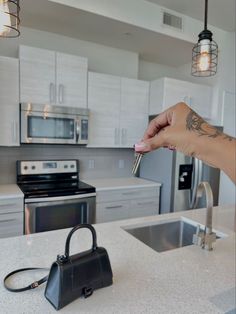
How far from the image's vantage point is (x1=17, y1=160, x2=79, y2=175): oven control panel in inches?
110

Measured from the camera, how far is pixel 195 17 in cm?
296

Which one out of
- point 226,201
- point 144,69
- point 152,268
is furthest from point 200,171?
point 152,268

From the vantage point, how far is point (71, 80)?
272cm

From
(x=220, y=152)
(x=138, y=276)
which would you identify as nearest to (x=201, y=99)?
(x=138, y=276)

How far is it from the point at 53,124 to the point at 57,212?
0.93 meters

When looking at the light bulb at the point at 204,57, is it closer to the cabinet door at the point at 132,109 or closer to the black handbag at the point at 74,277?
the black handbag at the point at 74,277

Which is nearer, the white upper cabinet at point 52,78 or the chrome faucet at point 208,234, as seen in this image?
the chrome faucet at point 208,234

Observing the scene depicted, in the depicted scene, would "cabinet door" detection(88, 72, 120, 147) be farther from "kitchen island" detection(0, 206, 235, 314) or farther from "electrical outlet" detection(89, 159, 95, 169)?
"kitchen island" detection(0, 206, 235, 314)

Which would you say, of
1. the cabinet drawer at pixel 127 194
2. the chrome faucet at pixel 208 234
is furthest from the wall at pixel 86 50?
the chrome faucet at pixel 208 234

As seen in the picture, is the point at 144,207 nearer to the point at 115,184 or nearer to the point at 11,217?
the point at 115,184

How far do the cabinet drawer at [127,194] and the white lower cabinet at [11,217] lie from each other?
2.70 feet

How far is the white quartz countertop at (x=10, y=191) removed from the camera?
2234 mm

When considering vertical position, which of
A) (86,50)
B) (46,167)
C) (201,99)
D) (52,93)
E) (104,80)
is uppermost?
(86,50)

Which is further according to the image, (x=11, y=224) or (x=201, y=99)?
(x=201, y=99)
